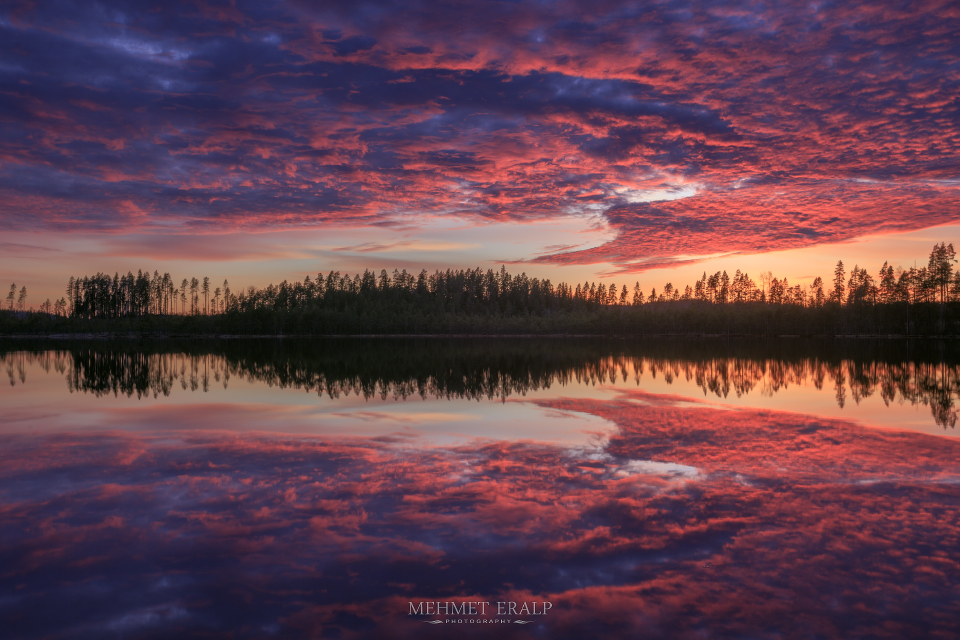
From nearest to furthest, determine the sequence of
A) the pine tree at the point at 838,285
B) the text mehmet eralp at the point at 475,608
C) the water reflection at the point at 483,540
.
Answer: the water reflection at the point at 483,540, the text mehmet eralp at the point at 475,608, the pine tree at the point at 838,285

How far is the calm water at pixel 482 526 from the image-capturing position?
18.6ft

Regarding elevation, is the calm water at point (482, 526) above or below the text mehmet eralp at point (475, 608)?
above

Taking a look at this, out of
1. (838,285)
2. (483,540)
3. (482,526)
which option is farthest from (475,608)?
(838,285)

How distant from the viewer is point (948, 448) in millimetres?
12812

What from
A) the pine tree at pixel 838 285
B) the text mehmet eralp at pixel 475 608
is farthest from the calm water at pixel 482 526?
the pine tree at pixel 838 285

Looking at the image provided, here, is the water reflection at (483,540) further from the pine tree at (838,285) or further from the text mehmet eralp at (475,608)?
the pine tree at (838,285)

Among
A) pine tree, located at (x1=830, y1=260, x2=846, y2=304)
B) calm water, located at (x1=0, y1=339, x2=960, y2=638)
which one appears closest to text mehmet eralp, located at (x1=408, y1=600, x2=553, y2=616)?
calm water, located at (x1=0, y1=339, x2=960, y2=638)

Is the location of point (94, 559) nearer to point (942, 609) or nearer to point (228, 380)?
point (942, 609)

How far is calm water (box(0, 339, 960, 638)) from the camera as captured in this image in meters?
5.66

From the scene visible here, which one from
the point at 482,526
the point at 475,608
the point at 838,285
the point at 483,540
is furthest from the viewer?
the point at 838,285

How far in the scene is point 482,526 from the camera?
7.87m

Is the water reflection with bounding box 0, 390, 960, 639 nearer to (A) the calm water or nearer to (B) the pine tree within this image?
(A) the calm water

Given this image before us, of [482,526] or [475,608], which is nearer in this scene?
[475,608]

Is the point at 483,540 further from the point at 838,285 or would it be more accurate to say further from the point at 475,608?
the point at 838,285
